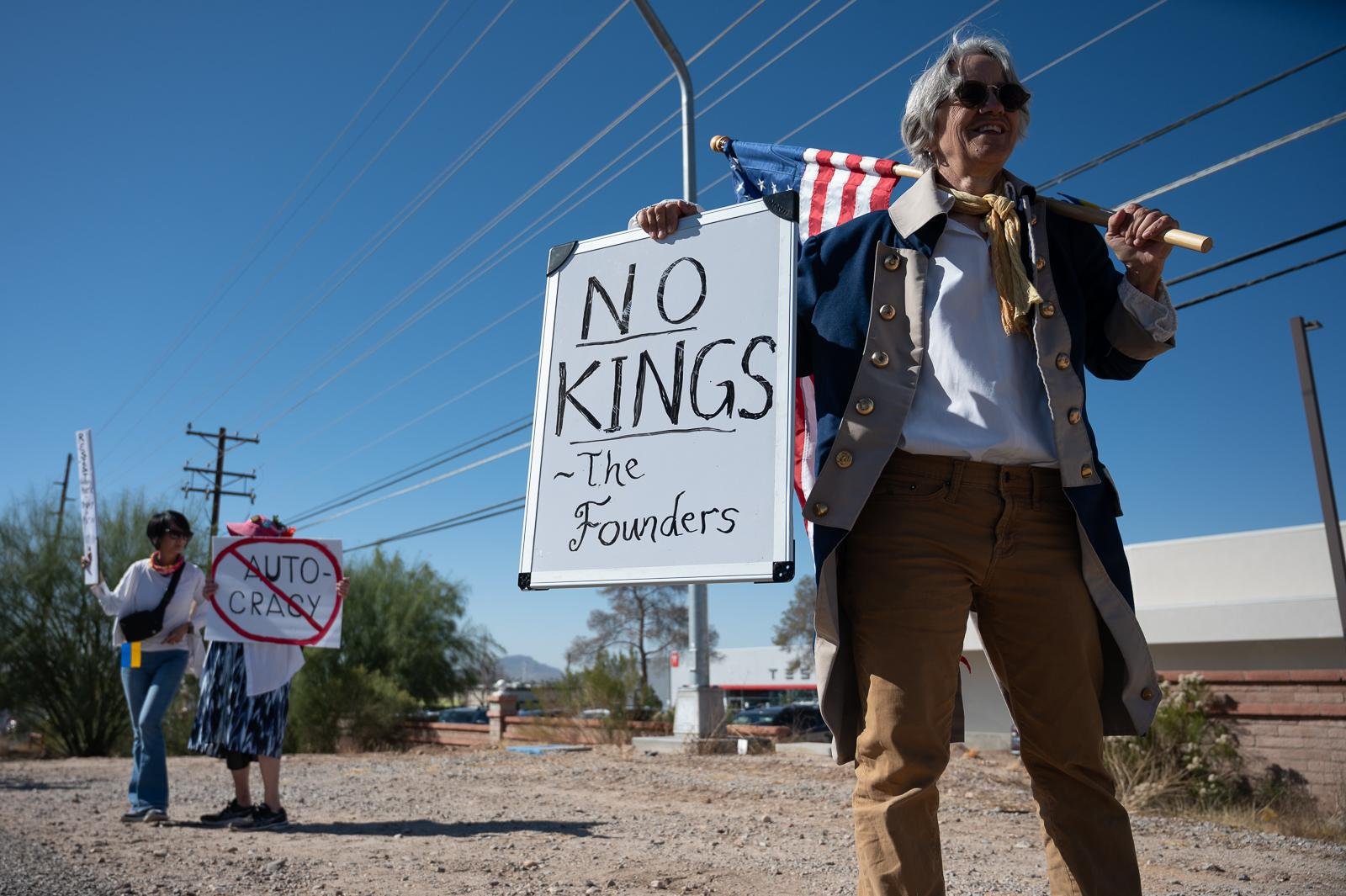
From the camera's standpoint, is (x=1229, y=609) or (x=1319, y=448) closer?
(x=1319, y=448)

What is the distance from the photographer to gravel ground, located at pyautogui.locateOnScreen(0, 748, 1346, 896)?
3648mm

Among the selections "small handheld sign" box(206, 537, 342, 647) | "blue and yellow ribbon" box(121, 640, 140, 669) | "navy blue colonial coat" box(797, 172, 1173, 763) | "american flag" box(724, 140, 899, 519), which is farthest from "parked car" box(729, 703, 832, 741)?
"navy blue colonial coat" box(797, 172, 1173, 763)

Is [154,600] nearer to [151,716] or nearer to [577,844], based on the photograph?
[151,716]

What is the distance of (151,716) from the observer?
5898 millimetres

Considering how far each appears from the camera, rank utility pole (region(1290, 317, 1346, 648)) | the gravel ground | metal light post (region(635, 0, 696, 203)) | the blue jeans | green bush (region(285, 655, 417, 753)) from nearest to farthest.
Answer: the gravel ground → the blue jeans → metal light post (region(635, 0, 696, 203)) → utility pole (region(1290, 317, 1346, 648)) → green bush (region(285, 655, 417, 753))

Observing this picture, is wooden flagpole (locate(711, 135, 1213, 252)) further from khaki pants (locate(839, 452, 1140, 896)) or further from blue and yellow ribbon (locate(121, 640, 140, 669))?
blue and yellow ribbon (locate(121, 640, 140, 669))

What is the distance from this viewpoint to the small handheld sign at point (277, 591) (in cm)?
586

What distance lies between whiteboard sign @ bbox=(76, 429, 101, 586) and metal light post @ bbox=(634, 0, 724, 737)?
6.25 meters

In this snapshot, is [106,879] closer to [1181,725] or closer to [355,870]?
[355,870]

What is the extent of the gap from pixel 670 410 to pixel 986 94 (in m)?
1.02

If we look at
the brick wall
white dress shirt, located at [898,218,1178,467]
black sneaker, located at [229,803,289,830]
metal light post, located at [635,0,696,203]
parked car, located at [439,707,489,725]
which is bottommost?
parked car, located at [439,707,489,725]

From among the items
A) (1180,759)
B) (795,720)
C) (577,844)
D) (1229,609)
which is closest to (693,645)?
(795,720)

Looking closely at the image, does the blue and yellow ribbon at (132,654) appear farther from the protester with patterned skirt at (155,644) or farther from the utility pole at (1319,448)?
the utility pole at (1319,448)

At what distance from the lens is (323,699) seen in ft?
57.5
